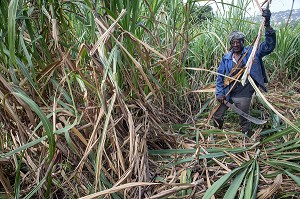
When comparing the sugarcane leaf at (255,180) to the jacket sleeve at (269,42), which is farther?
the jacket sleeve at (269,42)

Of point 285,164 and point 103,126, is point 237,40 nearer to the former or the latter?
point 285,164

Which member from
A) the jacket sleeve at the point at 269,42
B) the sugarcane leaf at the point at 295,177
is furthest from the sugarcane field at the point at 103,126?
the jacket sleeve at the point at 269,42

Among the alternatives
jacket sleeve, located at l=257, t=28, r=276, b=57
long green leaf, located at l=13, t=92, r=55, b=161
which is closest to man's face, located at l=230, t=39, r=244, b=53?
jacket sleeve, located at l=257, t=28, r=276, b=57

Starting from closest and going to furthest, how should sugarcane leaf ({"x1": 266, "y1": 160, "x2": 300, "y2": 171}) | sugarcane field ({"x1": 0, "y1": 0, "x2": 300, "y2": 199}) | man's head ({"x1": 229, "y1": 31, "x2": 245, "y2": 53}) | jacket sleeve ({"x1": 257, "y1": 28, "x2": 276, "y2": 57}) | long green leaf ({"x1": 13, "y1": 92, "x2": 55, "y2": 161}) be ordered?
long green leaf ({"x1": 13, "y1": 92, "x2": 55, "y2": 161})
sugarcane field ({"x1": 0, "y1": 0, "x2": 300, "y2": 199})
sugarcane leaf ({"x1": 266, "y1": 160, "x2": 300, "y2": 171})
jacket sleeve ({"x1": 257, "y1": 28, "x2": 276, "y2": 57})
man's head ({"x1": 229, "y1": 31, "x2": 245, "y2": 53})

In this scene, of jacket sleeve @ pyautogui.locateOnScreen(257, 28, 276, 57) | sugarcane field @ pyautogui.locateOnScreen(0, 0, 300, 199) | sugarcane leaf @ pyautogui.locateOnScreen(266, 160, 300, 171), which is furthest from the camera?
jacket sleeve @ pyautogui.locateOnScreen(257, 28, 276, 57)

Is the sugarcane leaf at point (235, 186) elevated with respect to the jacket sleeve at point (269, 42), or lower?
lower

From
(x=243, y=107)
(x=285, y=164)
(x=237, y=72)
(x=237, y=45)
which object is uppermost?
(x=237, y=45)

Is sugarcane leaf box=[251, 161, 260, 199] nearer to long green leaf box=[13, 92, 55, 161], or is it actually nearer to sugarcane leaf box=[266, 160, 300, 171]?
sugarcane leaf box=[266, 160, 300, 171]

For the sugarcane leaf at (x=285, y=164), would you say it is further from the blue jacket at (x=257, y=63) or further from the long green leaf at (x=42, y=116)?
the long green leaf at (x=42, y=116)

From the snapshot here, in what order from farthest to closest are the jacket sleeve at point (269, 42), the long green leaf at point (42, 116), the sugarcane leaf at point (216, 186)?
the jacket sleeve at point (269, 42), the sugarcane leaf at point (216, 186), the long green leaf at point (42, 116)

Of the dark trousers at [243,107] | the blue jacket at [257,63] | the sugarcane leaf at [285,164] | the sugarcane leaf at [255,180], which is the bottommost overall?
the dark trousers at [243,107]

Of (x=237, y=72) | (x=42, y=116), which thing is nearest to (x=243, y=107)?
(x=237, y=72)

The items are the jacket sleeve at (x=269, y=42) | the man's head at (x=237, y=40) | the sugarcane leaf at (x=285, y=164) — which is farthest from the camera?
the man's head at (x=237, y=40)

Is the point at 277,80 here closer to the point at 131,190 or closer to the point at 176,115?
the point at 176,115
